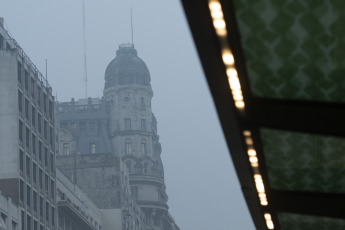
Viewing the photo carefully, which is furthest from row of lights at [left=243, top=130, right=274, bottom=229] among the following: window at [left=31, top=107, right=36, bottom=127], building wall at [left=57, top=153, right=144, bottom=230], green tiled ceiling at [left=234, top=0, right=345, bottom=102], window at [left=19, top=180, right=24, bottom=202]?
building wall at [left=57, top=153, right=144, bottom=230]

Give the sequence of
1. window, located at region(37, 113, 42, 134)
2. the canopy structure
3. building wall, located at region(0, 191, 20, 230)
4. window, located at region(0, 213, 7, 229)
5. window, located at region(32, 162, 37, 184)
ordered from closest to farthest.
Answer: the canopy structure → window, located at region(0, 213, 7, 229) → building wall, located at region(0, 191, 20, 230) → window, located at region(32, 162, 37, 184) → window, located at region(37, 113, 42, 134)

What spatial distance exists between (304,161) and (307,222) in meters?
3.45

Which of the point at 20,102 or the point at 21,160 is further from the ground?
the point at 20,102

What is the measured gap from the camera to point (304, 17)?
857 cm

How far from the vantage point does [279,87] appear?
32.0 feet

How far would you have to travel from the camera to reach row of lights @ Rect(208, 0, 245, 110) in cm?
786

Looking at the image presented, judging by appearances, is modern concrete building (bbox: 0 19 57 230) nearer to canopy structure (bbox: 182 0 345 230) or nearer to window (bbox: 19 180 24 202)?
window (bbox: 19 180 24 202)

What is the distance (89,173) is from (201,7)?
154 metres

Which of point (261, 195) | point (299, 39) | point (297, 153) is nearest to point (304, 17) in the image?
point (299, 39)

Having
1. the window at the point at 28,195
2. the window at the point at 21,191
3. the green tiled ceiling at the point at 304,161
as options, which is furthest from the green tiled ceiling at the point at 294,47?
the window at the point at 28,195

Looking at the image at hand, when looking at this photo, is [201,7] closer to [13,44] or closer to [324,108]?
[324,108]

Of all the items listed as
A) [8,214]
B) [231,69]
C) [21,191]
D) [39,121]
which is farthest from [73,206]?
[231,69]

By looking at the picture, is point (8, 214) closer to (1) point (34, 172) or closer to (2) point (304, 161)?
(1) point (34, 172)

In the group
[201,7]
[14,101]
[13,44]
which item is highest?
[13,44]
